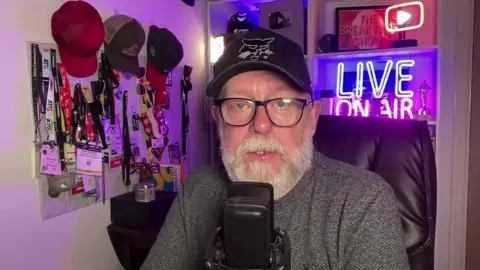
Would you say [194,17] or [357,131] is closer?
[357,131]

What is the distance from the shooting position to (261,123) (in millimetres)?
832

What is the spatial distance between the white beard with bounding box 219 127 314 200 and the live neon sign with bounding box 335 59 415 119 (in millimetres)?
1460

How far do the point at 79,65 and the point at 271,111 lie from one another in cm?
98

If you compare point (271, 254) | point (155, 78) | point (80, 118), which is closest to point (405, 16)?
point (155, 78)

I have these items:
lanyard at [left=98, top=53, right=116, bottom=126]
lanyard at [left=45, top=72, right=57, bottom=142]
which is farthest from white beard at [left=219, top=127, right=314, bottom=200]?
lanyard at [left=98, top=53, right=116, bottom=126]

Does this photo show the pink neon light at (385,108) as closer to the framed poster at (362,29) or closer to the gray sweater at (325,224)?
the framed poster at (362,29)

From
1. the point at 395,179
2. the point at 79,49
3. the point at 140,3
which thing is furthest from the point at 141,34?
the point at 395,179

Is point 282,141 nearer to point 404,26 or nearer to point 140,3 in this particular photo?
point 140,3

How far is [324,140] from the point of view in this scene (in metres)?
1.22

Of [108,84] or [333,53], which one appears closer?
[108,84]

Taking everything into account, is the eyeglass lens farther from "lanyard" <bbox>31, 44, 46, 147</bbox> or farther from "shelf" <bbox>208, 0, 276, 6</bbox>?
"shelf" <bbox>208, 0, 276, 6</bbox>

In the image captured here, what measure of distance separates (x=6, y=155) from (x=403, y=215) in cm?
127

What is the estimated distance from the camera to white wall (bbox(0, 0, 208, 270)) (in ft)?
4.11

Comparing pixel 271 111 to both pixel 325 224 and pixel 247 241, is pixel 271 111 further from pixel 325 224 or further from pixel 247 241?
Result: pixel 247 241
